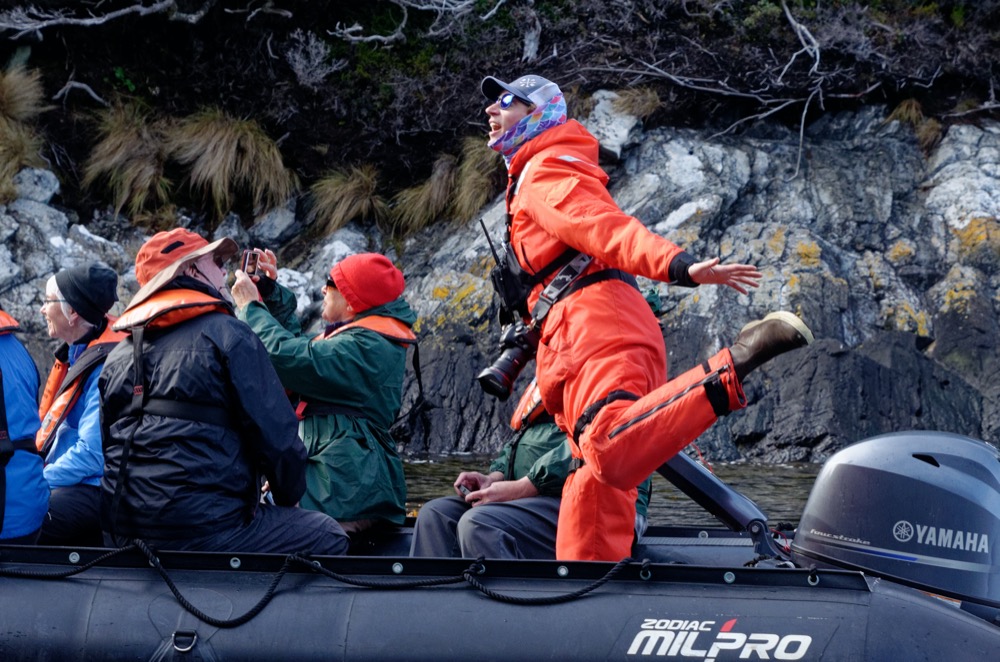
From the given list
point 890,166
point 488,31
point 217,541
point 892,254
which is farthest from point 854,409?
point 217,541

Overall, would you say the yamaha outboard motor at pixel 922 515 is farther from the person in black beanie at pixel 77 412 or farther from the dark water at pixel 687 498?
the dark water at pixel 687 498

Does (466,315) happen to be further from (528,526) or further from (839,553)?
(839,553)

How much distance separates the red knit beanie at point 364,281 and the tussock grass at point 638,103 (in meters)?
7.55

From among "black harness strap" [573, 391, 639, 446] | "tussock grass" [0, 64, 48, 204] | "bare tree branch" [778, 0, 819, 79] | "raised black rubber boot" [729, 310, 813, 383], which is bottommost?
"tussock grass" [0, 64, 48, 204]

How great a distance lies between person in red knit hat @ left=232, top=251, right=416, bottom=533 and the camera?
4457 mm

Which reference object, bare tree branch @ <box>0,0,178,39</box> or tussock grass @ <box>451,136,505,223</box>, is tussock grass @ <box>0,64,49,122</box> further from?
tussock grass @ <box>451,136,505,223</box>

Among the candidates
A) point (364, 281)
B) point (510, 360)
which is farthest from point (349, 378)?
point (510, 360)

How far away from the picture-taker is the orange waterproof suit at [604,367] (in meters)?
3.46

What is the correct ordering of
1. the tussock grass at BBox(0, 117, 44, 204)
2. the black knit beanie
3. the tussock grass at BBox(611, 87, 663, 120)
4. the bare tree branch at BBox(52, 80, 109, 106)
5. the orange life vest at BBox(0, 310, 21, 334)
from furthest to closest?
1. the bare tree branch at BBox(52, 80, 109, 106)
2. the tussock grass at BBox(611, 87, 663, 120)
3. the tussock grass at BBox(0, 117, 44, 204)
4. the black knit beanie
5. the orange life vest at BBox(0, 310, 21, 334)

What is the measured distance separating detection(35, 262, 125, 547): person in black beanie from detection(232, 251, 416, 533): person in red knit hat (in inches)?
22.2

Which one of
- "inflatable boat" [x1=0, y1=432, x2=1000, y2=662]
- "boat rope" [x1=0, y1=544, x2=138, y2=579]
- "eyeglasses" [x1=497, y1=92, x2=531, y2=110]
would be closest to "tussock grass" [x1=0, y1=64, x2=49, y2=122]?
"eyeglasses" [x1=497, y1=92, x2=531, y2=110]

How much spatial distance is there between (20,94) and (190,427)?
9.91 m

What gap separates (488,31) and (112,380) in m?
10.1

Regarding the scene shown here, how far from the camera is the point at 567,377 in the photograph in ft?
12.4
